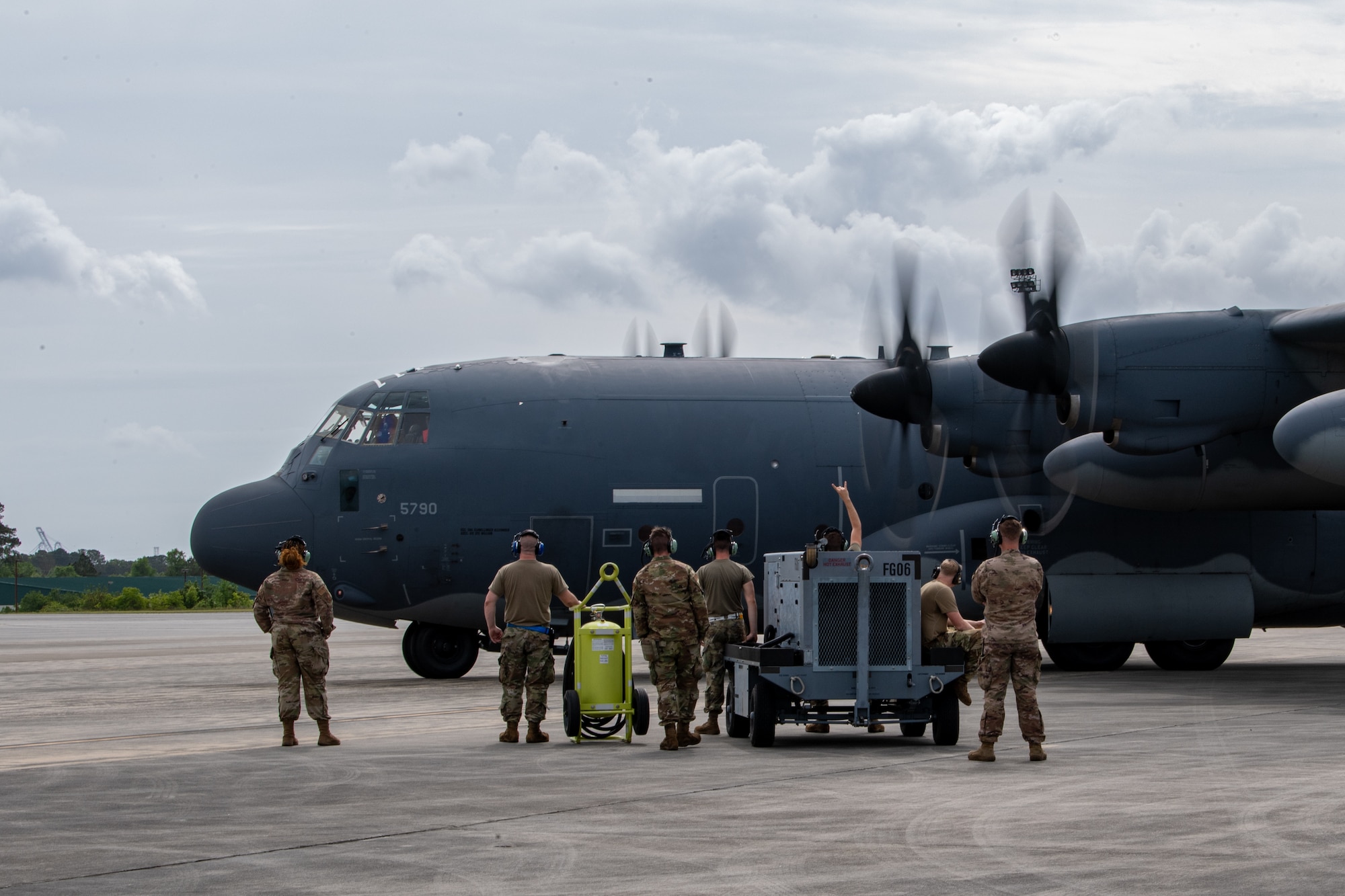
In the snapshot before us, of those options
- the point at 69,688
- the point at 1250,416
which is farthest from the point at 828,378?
the point at 69,688

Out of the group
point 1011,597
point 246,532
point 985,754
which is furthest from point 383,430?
point 985,754

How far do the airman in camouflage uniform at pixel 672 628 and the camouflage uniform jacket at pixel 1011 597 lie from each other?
251 centimetres

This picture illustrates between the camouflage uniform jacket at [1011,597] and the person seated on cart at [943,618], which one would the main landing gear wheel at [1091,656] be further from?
the camouflage uniform jacket at [1011,597]

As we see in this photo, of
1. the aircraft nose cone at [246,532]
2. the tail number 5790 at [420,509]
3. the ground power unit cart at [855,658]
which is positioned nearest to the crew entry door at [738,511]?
the tail number 5790 at [420,509]

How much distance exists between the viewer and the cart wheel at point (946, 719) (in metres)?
13.6

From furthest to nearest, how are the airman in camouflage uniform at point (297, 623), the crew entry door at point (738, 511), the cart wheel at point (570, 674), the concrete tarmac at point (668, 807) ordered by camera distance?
the crew entry door at point (738, 511) < the cart wheel at point (570, 674) < the airman in camouflage uniform at point (297, 623) < the concrete tarmac at point (668, 807)

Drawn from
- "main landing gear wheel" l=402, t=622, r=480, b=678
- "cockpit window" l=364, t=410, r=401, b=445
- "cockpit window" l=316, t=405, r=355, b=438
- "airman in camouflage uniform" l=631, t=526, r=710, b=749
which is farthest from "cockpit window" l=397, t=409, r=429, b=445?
"airman in camouflage uniform" l=631, t=526, r=710, b=749

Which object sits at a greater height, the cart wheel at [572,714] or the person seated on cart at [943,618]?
the person seated on cart at [943,618]

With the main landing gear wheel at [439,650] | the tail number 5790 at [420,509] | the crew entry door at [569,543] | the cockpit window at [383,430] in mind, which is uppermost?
the cockpit window at [383,430]

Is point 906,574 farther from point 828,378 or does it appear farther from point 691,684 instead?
point 828,378

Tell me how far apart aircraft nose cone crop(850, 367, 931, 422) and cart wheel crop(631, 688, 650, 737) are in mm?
7605

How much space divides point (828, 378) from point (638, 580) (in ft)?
34.5

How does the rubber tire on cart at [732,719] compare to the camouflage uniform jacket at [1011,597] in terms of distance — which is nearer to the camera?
the camouflage uniform jacket at [1011,597]

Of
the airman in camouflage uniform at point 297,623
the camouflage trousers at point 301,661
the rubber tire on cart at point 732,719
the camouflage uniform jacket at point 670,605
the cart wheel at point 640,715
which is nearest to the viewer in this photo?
the camouflage uniform jacket at point 670,605
